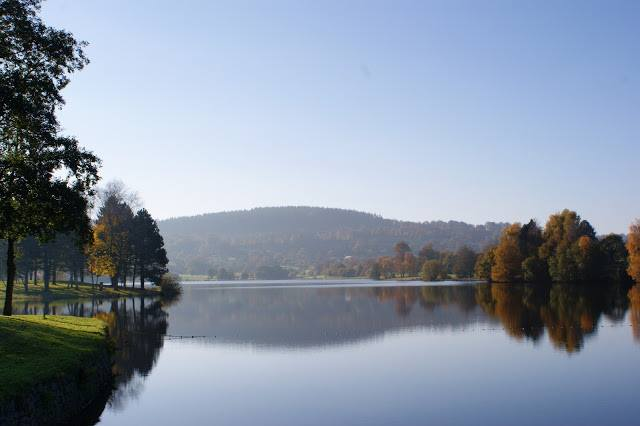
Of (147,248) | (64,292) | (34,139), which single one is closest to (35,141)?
(34,139)

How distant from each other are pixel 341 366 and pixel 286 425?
42.0 ft

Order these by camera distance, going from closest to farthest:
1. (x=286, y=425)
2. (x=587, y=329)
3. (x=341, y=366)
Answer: (x=286, y=425) < (x=341, y=366) < (x=587, y=329)

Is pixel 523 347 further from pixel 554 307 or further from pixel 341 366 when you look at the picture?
pixel 554 307

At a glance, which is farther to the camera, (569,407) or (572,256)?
(572,256)

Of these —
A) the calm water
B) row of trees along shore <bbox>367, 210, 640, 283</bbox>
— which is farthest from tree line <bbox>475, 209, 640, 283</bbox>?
the calm water

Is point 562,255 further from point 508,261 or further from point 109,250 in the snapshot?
point 109,250

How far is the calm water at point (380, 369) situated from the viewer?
82.6 feet

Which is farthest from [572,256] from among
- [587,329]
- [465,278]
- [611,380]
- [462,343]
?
[611,380]

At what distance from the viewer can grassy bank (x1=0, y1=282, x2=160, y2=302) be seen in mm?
80244

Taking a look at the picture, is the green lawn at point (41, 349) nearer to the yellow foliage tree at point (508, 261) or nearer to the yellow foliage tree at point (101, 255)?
the yellow foliage tree at point (101, 255)

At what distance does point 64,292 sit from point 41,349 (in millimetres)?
65777

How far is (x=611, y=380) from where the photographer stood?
30.8 meters

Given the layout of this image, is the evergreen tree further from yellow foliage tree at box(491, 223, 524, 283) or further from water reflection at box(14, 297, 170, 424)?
yellow foliage tree at box(491, 223, 524, 283)

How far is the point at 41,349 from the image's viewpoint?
26.6 m
